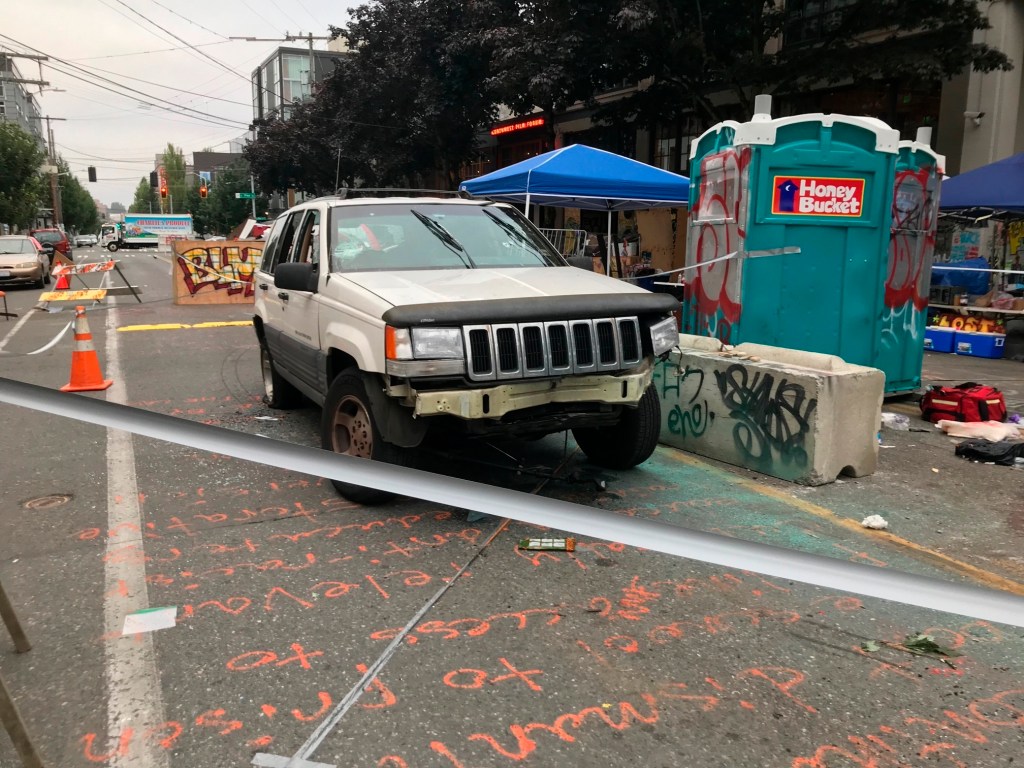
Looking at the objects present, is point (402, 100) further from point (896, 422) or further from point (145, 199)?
point (145, 199)

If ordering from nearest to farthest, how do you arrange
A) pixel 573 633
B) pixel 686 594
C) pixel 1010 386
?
pixel 573 633 → pixel 686 594 → pixel 1010 386

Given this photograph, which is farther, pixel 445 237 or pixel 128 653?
pixel 445 237

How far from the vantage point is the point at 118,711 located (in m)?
2.81

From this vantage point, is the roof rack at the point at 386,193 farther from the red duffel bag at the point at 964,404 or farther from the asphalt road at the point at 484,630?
the red duffel bag at the point at 964,404

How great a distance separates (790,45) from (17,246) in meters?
21.5

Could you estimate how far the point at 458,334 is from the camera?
4.23m

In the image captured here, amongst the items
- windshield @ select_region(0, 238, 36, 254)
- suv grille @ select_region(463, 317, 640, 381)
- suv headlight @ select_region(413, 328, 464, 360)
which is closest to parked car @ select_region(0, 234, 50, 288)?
windshield @ select_region(0, 238, 36, 254)

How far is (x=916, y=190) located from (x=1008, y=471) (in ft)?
10.5

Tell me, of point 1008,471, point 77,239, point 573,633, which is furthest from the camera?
point 77,239

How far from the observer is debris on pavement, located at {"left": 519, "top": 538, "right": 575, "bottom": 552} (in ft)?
14.0

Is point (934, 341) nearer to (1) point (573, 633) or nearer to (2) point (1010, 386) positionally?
(2) point (1010, 386)

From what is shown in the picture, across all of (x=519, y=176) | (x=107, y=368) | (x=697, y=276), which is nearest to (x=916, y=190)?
(x=697, y=276)

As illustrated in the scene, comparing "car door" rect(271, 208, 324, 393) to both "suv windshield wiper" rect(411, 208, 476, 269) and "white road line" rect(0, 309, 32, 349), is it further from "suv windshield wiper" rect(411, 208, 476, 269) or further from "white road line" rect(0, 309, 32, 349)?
"white road line" rect(0, 309, 32, 349)

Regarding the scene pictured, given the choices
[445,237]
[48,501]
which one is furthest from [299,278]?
[48,501]
